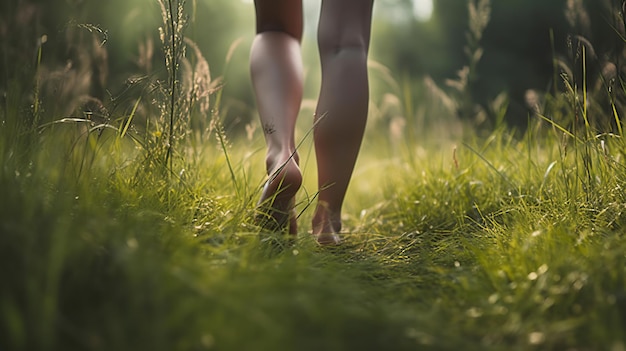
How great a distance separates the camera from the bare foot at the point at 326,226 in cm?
154

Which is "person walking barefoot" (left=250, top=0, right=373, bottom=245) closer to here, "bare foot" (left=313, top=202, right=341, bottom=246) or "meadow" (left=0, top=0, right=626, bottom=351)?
"bare foot" (left=313, top=202, right=341, bottom=246)

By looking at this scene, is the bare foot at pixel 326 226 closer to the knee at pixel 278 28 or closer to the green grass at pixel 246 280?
the green grass at pixel 246 280

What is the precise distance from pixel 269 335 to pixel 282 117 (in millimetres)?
914

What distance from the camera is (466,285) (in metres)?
1.00

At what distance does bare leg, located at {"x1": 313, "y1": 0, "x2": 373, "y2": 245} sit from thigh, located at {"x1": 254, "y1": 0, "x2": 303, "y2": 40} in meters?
0.13

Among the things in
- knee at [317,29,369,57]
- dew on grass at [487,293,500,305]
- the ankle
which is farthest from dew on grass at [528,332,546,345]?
knee at [317,29,369,57]

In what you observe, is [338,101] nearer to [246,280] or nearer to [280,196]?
[280,196]

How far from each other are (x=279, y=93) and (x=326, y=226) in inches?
14.9

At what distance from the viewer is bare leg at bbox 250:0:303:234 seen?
1425 mm

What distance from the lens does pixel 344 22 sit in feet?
5.14

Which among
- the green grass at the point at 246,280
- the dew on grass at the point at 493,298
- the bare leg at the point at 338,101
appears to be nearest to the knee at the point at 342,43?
the bare leg at the point at 338,101

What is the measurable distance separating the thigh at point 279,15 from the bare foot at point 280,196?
1.49ft

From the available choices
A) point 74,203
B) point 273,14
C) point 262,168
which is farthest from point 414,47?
point 74,203

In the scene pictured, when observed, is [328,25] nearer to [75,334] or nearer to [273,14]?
[273,14]
